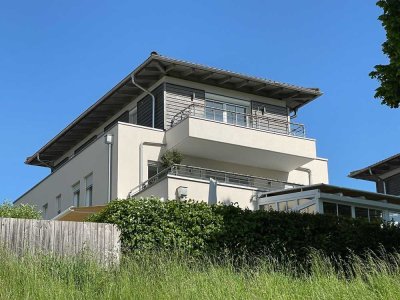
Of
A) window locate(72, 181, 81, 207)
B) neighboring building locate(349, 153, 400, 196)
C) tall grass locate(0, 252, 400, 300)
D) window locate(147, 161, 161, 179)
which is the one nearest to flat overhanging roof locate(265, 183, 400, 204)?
window locate(147, 161, 161, 179)

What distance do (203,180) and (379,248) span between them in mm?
8337

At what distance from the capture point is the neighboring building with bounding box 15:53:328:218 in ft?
89.4

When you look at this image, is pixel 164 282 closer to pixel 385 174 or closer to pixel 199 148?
pixel 199 148

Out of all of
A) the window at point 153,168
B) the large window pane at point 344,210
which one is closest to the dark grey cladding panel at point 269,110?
the window at point 153,168

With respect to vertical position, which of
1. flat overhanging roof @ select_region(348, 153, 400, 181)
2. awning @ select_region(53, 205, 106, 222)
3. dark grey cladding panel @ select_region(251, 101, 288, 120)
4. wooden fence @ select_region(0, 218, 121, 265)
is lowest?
wooden fence @ select_region(0, 218, 121, 265)

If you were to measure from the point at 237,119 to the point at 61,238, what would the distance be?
54.3 ft

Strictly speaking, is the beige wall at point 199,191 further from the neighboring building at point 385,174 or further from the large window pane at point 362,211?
the neighboring building at point 385,174

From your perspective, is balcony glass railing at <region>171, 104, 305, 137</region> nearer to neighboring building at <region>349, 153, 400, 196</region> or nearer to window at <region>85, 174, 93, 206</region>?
window at <region>85, 174, 93, 206</region>

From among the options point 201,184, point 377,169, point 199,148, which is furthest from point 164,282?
point 377,169

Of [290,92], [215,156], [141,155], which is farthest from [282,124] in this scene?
[141,155]

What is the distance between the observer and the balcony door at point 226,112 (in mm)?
30297

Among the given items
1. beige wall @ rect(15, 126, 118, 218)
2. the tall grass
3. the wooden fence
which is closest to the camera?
the tall grass

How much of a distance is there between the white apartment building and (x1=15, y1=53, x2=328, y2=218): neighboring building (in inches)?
1.6

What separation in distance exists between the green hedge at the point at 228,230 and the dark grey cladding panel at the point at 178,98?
40.0ft
